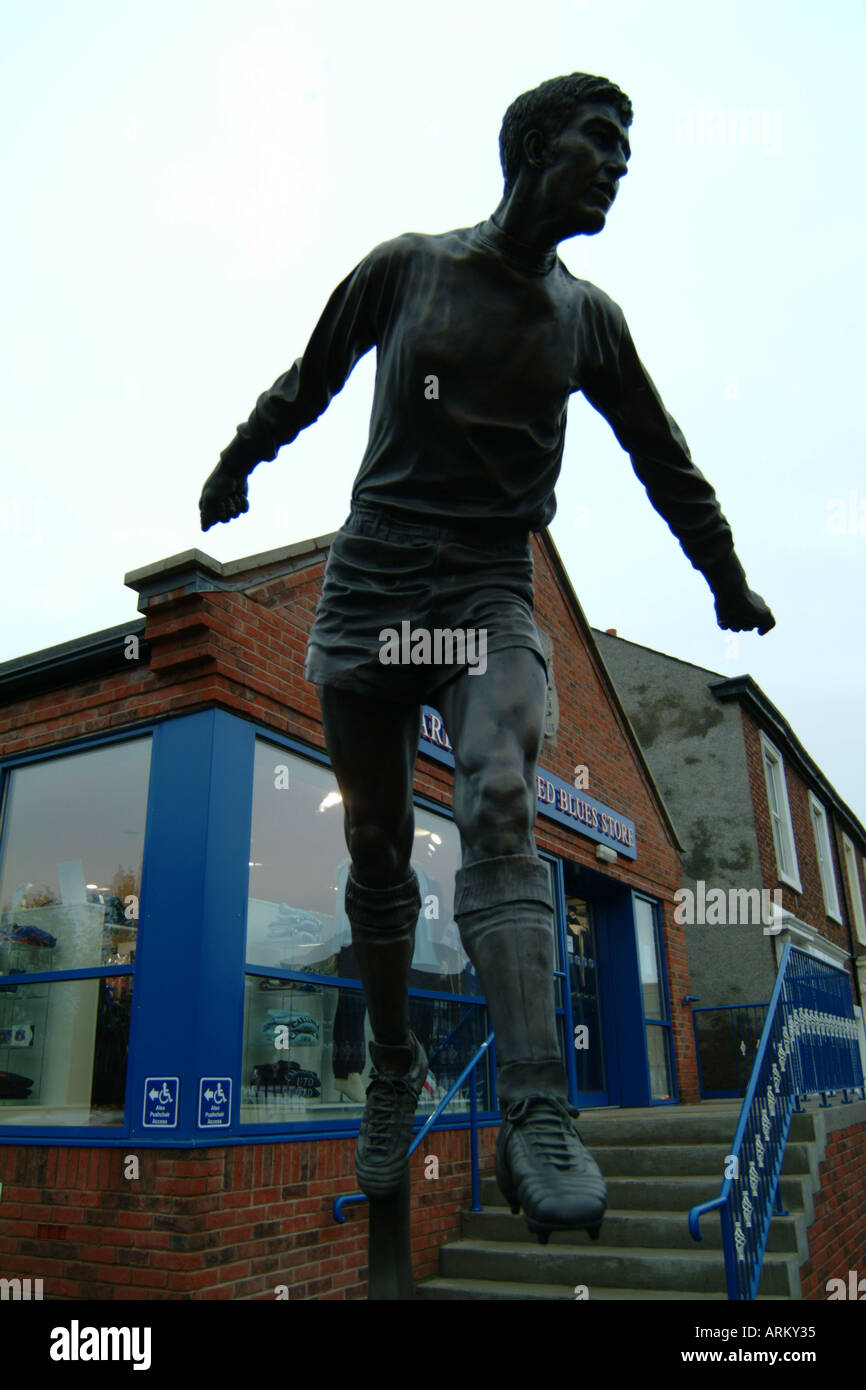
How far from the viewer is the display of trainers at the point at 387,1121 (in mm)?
1950

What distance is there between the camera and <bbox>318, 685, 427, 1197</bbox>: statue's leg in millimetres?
1944

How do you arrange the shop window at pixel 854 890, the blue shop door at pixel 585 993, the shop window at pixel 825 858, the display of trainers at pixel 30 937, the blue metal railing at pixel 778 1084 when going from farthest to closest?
the shop window at pixel 854 890 → the shop window at pixel 825 858 → the blue shop door at pixel 585 993 → the display of trainers at pixel 30 937 → the blue metal railing at pixel 778 1084

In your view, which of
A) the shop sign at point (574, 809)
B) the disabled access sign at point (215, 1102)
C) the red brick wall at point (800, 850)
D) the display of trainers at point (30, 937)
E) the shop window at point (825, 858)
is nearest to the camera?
the disabled access sign at point (215, 1102)

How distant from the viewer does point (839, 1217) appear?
7.13m

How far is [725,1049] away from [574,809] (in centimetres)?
602

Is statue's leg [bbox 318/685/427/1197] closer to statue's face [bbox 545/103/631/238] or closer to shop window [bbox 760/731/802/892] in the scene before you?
statue's face [bbox 545/103/631/238]

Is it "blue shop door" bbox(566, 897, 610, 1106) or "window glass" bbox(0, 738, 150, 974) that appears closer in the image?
"window glass" bbox(0, 738, 150, 974)

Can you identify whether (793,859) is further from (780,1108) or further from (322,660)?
(322,660)

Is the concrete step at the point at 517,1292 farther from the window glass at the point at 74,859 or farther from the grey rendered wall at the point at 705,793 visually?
the grey rendered wall at the point at 705,793

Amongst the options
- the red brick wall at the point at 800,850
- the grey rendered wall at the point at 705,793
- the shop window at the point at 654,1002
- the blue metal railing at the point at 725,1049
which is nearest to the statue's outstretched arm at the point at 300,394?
the shop window at the point at 654,1002

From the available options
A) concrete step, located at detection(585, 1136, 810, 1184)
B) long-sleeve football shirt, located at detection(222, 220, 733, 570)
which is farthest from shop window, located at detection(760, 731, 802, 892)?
long-sleeve football shirt, located at detection(222, 220, 733, 570)

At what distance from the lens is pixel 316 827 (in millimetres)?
6789

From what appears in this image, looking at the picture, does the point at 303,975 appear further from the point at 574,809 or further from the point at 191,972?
the point at 574,809

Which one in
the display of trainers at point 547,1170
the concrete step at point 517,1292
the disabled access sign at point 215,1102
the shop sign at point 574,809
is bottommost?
the concrete step at point 517,1292
